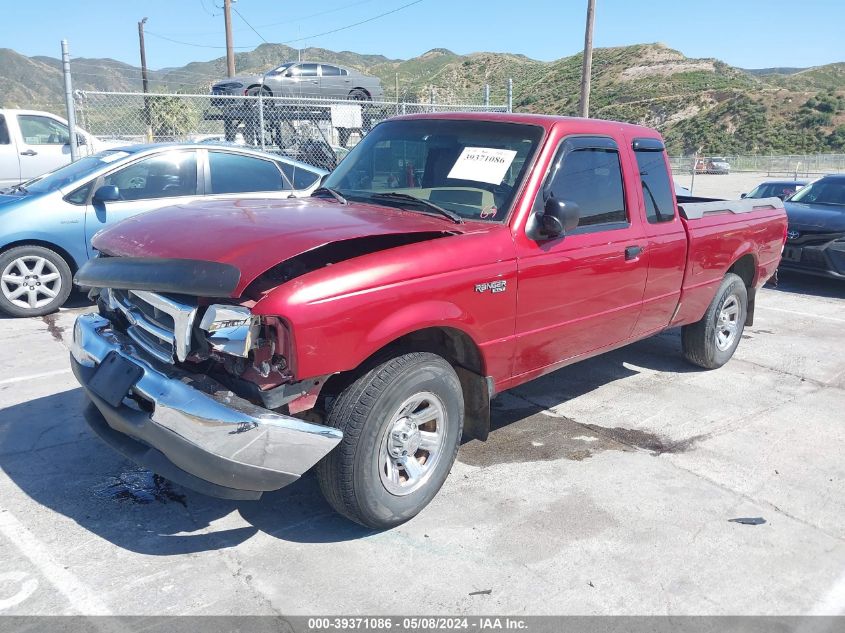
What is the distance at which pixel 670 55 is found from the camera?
291 feet

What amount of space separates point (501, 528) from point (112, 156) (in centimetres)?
604

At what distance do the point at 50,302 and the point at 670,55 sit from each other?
94600 millimetres

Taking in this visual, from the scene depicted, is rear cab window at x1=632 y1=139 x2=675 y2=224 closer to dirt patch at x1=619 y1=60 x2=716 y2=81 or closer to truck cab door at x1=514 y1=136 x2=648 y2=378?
truck cab door at x1=514 y1=136 x2=648 y2=378

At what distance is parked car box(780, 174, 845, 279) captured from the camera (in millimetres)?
9414

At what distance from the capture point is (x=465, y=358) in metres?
3.78

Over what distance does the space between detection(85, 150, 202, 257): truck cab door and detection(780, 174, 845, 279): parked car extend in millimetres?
7494

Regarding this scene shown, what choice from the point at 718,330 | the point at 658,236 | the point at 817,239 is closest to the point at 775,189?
the point at 817,239

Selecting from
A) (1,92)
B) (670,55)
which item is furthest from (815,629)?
(1,92)

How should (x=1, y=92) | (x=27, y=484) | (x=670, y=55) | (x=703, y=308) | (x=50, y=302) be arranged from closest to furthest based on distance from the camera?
(x=27, y=484), (x=703, y=308), (x=50, y=302), (x=670, y=55), (x=1, y=92)

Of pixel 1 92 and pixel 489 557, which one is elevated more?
pixel 1 92

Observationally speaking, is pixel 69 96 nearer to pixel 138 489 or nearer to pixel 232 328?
pixel 138 489

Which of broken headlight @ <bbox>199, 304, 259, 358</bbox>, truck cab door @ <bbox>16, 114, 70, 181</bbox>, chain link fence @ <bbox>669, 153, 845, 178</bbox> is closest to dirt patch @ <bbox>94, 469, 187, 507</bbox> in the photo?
broken headlight @ <bbox>199, 304, 259, 358</bbox>

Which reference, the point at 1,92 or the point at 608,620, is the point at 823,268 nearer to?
the point at 608,620

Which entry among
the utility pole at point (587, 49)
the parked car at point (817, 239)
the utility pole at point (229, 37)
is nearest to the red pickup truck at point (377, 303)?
the parked car at point (817, 239)
